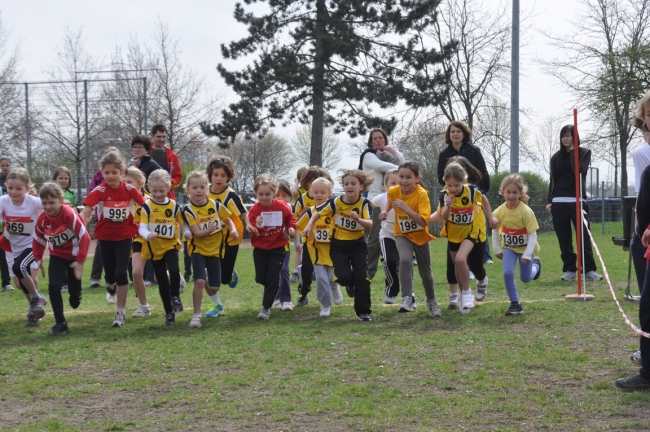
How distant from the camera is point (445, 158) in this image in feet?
34.2

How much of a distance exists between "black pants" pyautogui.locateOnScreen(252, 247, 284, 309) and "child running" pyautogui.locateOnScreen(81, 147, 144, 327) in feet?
4.54

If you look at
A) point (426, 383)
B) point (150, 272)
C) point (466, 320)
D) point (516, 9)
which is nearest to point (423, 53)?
point (516, 9)

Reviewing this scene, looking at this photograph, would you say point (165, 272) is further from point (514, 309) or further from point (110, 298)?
point (514, 309)

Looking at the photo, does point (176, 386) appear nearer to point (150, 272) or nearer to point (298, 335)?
point (298, 335)

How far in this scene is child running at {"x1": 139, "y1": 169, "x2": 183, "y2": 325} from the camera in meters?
8.08

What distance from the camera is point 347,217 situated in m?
8.27

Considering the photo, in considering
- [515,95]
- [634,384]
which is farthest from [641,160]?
[515,95]

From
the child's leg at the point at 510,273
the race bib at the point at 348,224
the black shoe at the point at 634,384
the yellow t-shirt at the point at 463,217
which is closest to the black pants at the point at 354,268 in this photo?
the race bib at the point at 348,224

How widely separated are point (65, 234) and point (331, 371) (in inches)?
135

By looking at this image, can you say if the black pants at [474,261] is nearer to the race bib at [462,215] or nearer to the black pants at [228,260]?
the race bib at [462,215]

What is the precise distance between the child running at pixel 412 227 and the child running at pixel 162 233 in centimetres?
220

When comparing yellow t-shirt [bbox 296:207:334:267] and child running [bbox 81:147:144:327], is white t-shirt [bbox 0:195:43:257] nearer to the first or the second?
child running [bbox 81:147:144:327]

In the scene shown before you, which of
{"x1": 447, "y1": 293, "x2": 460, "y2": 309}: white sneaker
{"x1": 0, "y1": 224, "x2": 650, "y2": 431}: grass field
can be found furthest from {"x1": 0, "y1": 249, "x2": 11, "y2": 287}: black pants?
{"x1": 447, "y1": 293, "x2": 460, "y2": 309}: white sneaker

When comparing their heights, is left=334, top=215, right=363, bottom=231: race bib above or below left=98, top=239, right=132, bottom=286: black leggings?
above
